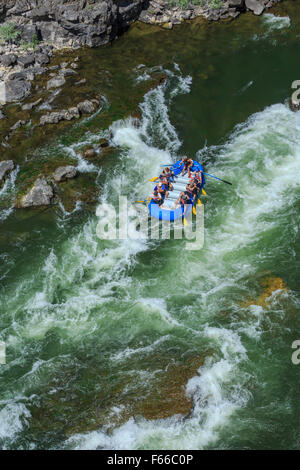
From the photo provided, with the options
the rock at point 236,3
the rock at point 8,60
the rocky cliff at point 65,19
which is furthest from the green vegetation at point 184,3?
the rock at point 8,60

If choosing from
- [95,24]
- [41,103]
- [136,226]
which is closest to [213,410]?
[136,226]

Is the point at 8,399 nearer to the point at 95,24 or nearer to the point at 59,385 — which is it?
the point at 59,385

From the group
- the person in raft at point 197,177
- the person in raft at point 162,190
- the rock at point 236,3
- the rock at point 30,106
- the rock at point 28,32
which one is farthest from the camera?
the rock at point 236,3

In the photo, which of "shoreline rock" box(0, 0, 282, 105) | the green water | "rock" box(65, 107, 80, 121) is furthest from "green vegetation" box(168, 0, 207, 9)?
"rock" box(65, 107, 80, 121)

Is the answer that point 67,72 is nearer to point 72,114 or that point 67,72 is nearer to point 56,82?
point 56,82

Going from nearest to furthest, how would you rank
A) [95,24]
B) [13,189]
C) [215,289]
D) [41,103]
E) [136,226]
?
[215,289] < [136,226] < [13,189] < [41,103] < [95,24]

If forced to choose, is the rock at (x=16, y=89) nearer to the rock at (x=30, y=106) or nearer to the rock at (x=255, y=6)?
the rock at (x=30, y=106)
